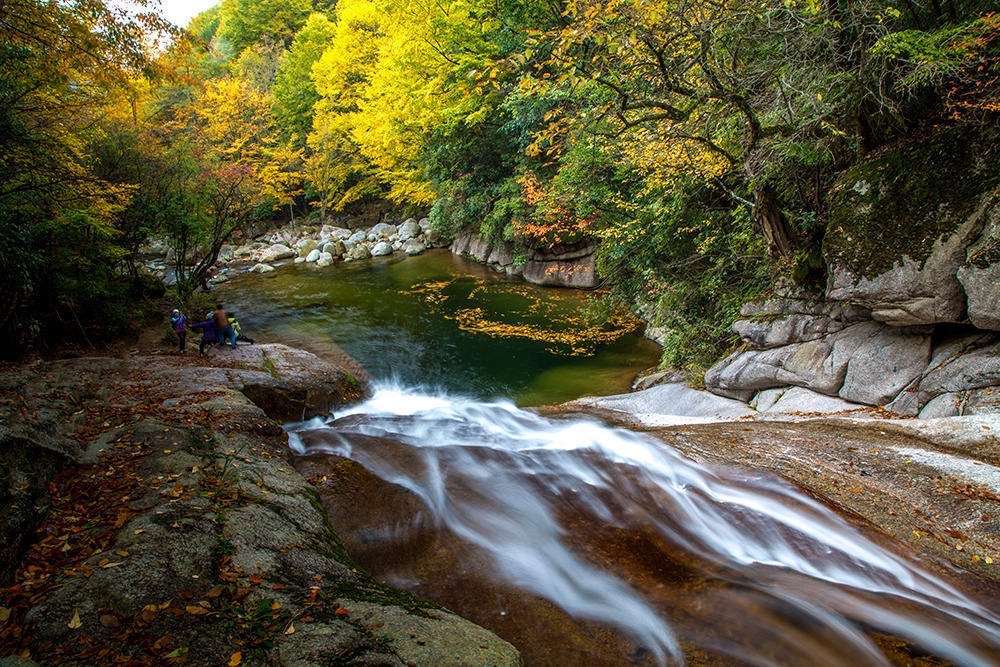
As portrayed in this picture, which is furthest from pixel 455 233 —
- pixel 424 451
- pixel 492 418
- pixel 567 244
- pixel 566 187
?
pixel 424 451

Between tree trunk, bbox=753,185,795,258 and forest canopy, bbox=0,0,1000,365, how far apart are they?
3 centimetres

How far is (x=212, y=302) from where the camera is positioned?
55.1ft

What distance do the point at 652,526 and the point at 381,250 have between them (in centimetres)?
2464

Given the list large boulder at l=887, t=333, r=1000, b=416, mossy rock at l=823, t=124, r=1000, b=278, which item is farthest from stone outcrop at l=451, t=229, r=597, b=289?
large boulder at l=887, t=333, r=1000, b=416

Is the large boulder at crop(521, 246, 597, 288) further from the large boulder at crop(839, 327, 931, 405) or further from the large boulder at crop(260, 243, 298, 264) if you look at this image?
the large boulder at crop(260, 243, 298, 264)

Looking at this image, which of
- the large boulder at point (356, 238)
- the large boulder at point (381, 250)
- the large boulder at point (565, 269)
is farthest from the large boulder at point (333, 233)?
the large boulder at point (565, 269)

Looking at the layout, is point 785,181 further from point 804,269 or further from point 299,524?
point 299,524

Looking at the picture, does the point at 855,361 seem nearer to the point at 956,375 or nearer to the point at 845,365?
the point at 845,365

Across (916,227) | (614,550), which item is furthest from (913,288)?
(614,550)

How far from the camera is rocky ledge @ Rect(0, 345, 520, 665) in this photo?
2756 millimetres

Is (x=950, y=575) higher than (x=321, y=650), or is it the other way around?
(x=321, y=650)

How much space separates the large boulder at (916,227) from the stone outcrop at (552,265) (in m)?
10.8

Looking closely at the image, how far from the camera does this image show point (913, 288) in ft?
19.9

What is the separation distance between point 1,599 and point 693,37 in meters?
8.68
